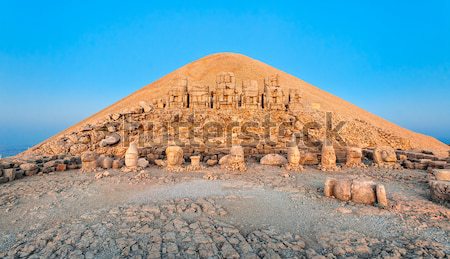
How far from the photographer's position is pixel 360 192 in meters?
7.02

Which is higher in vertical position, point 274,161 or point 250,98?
point 250,98

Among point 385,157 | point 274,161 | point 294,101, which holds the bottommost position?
point 274,161

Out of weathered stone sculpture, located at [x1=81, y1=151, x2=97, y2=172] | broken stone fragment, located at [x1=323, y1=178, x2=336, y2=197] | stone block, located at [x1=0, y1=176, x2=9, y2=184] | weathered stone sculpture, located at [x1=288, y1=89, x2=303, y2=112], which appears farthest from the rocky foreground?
weathered stone sculpture, located at [x1=288, y1=89, x2=303, y2=112]

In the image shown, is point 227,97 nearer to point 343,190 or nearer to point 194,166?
point 194,166

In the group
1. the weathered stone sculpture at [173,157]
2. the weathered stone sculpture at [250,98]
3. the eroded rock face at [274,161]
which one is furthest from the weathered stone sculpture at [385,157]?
the weathered stone sculpture at [173,157]

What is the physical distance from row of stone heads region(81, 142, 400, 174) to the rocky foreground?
1784 mm

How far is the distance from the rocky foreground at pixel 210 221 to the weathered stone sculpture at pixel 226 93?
1013 cm

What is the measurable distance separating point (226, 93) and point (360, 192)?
13.0 m

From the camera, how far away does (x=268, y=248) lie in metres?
4.71

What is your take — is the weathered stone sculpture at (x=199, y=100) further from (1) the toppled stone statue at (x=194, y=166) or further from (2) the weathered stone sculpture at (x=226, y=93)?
(1) the toppled stone statue at (x=194, y=166)

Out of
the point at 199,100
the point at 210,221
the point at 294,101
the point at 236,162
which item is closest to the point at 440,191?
the point at 210,221

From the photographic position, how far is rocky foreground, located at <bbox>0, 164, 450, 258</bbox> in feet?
15.3

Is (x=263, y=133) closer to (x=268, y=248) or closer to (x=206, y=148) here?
(x=206, y=148)

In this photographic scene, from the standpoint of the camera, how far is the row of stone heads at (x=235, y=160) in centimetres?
1104
